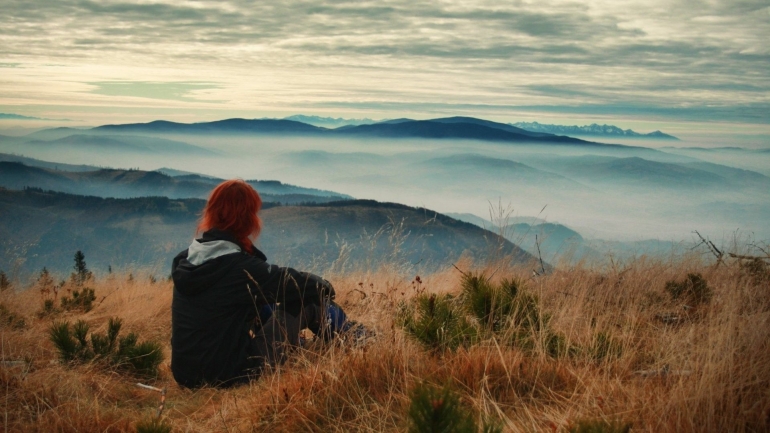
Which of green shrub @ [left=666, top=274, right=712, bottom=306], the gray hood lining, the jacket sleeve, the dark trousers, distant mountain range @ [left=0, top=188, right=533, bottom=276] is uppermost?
the gray hood lining

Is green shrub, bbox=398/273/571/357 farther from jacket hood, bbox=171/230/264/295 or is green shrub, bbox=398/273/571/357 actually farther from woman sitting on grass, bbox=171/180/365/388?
jacket hood, bbox=171/230/264/295

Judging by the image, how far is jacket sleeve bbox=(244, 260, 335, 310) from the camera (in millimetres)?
3932

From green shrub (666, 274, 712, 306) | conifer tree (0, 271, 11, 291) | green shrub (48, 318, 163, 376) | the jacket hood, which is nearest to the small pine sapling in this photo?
the jacket hood

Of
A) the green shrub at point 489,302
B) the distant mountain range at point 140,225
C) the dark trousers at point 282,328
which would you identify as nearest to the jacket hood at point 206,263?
the dark trousers at point 282,328

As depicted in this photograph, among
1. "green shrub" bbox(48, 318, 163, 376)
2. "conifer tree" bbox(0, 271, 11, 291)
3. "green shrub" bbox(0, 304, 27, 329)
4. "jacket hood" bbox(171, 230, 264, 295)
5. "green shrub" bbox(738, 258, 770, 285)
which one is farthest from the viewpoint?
"conifer tree" bbox(0, 271, 11, 291)

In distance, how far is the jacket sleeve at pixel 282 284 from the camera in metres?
3.93

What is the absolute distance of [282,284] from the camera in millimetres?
4027

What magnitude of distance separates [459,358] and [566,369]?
0.58 metres

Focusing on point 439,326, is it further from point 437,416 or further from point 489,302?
point 437,416

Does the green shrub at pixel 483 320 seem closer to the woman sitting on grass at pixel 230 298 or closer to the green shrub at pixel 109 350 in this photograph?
the woman sitting on grass at pixel 230 298

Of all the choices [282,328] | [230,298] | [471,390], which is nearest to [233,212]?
[230,298]

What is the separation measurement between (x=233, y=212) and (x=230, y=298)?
572 millimetres

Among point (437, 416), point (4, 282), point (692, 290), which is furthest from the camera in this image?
point (4, 282)

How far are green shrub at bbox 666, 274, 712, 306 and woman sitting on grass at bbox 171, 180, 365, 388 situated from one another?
3.10m
